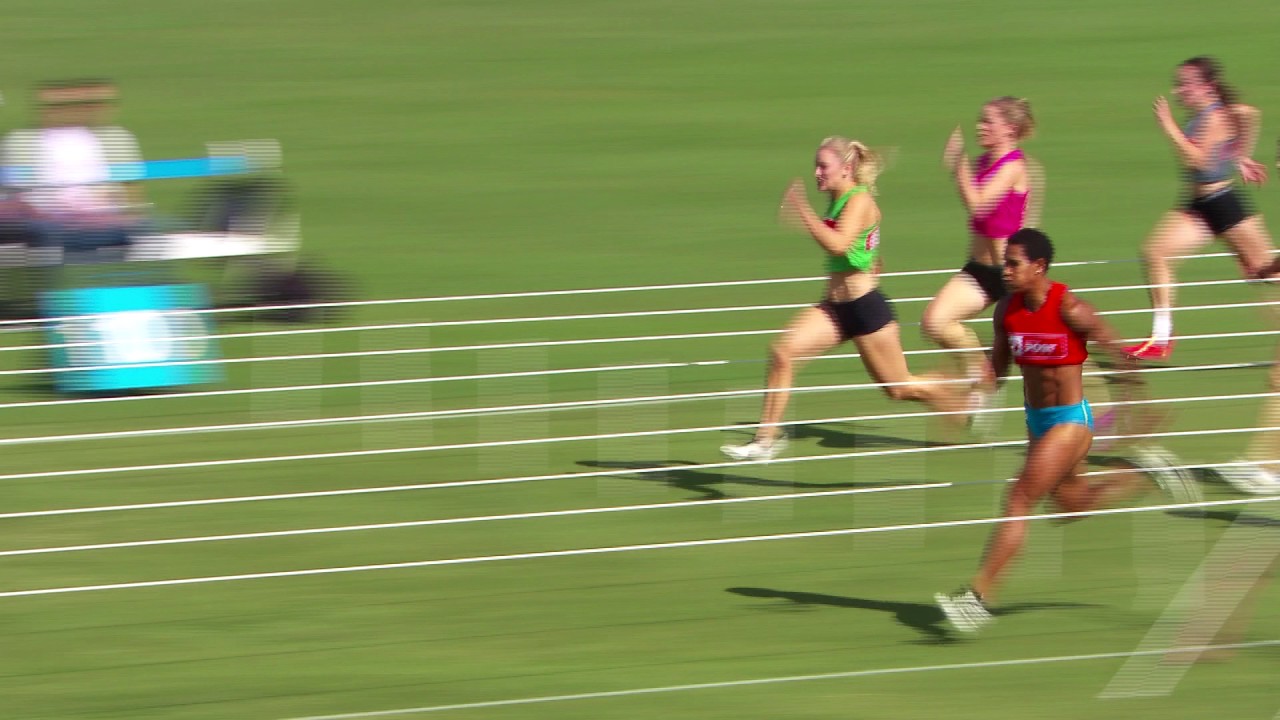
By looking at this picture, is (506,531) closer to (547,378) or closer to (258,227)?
(547,378)

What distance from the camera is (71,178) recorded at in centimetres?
1153

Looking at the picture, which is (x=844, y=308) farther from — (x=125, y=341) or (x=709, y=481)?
(x=125, y=341)

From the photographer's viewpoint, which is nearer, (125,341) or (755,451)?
(755,451)

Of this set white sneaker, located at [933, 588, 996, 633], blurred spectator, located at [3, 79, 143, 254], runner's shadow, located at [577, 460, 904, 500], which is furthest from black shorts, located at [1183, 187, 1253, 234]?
blurred spectator, located at [3, 79, 143, 254]

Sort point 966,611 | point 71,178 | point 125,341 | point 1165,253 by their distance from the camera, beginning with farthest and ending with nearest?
1. point 71,178
2. point 1165,253
3. point 125,341
4. point 966,611

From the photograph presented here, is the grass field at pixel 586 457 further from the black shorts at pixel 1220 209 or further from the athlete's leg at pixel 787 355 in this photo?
the black shorts at pixel 1220 209

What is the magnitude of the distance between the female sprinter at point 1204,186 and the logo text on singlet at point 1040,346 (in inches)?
133

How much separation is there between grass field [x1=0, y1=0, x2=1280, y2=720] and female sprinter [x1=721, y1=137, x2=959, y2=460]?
357 millimetres

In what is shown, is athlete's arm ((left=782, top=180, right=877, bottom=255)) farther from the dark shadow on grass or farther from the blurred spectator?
the blurred spectator

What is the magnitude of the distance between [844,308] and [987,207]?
101 centimetres

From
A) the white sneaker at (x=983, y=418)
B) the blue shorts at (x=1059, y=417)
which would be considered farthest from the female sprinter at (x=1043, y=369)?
the white sneaker at (x=983, y=418)

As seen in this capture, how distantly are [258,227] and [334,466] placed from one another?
357 centimetres

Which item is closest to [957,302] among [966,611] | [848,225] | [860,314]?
[860,314]

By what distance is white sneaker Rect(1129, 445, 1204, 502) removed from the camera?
7.80 metres
